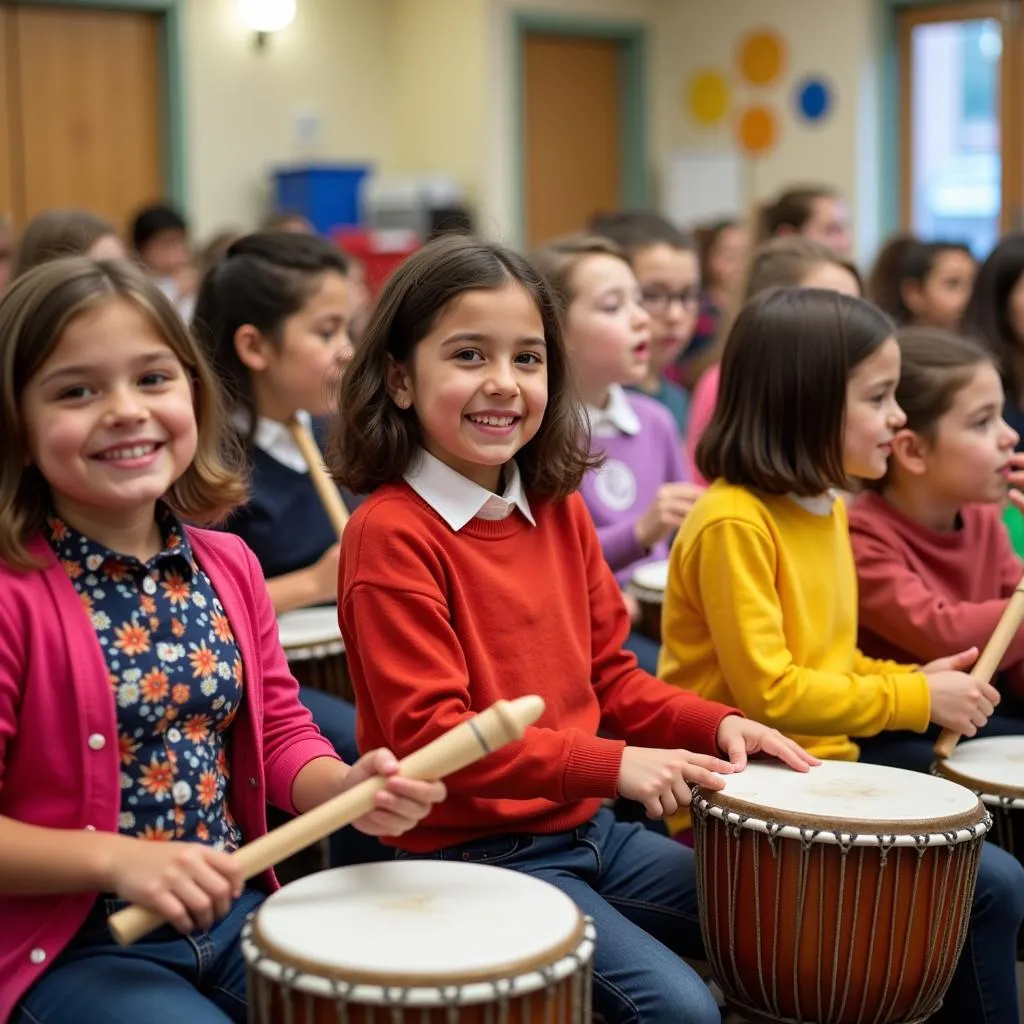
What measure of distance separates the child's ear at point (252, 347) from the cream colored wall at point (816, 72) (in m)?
5.54

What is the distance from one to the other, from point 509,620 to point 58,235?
7.56 feet

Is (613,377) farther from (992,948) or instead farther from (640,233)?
(992,948)

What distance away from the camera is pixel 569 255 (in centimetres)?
312

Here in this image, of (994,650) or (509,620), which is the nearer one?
(509,620)

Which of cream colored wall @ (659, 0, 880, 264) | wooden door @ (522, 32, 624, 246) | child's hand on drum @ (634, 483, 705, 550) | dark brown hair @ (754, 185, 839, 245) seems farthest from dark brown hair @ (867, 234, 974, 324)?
wooden door @ (522, 32, 624, 246)

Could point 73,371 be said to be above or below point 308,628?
above

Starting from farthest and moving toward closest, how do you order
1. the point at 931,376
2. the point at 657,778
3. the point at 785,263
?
the point at 785,263 < the point at 931,376 < the point at 657,778

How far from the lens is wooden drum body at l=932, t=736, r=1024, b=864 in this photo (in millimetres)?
1973

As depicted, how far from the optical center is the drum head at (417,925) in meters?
1.30

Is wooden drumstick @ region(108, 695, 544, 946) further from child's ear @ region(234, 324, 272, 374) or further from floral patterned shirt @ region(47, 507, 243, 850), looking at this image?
child's ear @ region(234, 324, 272, 374)

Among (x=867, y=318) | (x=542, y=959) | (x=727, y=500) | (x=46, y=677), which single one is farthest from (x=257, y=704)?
(x=867, y=318)

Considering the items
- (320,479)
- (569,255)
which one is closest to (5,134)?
(569,255)

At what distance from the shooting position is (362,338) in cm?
188

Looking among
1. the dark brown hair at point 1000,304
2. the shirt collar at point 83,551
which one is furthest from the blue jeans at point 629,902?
the dark brown hair at point 1000,304
